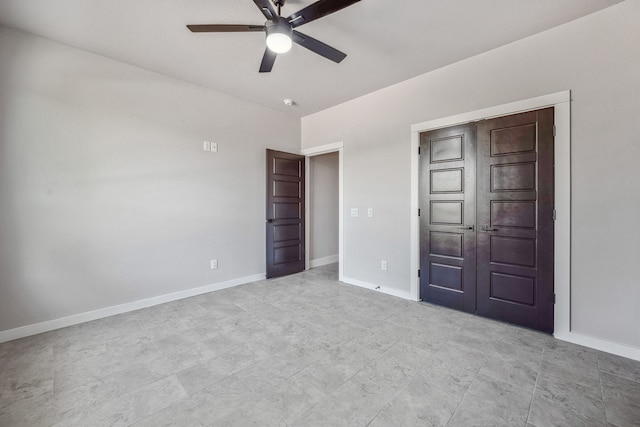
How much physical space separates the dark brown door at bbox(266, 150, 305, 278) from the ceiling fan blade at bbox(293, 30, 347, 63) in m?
2.24

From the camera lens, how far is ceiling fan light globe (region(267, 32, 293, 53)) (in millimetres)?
1868

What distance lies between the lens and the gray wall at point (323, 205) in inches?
206

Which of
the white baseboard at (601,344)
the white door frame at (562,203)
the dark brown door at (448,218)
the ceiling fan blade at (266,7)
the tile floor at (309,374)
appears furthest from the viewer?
the dark brown door at (448,218)

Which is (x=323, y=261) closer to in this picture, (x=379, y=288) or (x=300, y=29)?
(x=379, y=288)

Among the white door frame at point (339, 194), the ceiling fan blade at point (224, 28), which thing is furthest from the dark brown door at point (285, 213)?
the ceiling fan blade at point (224, 28)

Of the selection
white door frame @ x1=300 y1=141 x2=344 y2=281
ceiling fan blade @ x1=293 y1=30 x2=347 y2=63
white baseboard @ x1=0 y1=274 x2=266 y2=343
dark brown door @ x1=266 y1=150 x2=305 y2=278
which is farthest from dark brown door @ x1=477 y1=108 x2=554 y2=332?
white baseboard @ x1=0 y1=274 x2=266 y2=343

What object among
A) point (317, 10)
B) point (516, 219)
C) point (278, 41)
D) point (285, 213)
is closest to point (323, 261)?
point (285, 213)

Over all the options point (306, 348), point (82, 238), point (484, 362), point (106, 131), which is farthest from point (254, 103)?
point (484, 362)

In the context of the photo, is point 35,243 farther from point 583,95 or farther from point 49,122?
point 583,95

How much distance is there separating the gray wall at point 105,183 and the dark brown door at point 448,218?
2.61 meters

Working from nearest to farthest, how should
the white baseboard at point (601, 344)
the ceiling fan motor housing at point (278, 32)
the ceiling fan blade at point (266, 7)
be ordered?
the ceiling fan blade at point (266, 7) → the ceiling fan motor housing at point (278, 32) → the white baseboard at point (601, 344)

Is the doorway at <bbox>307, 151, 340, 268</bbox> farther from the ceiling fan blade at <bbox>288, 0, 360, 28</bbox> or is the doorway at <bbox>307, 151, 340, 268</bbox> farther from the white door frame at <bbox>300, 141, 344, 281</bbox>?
the ceiling fan blade at <bbox>288, 0, 360, 28</bbox>

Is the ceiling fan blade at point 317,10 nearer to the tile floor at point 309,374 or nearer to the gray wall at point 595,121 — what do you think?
the gray wall at point 595,121

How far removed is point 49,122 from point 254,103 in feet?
7.88
